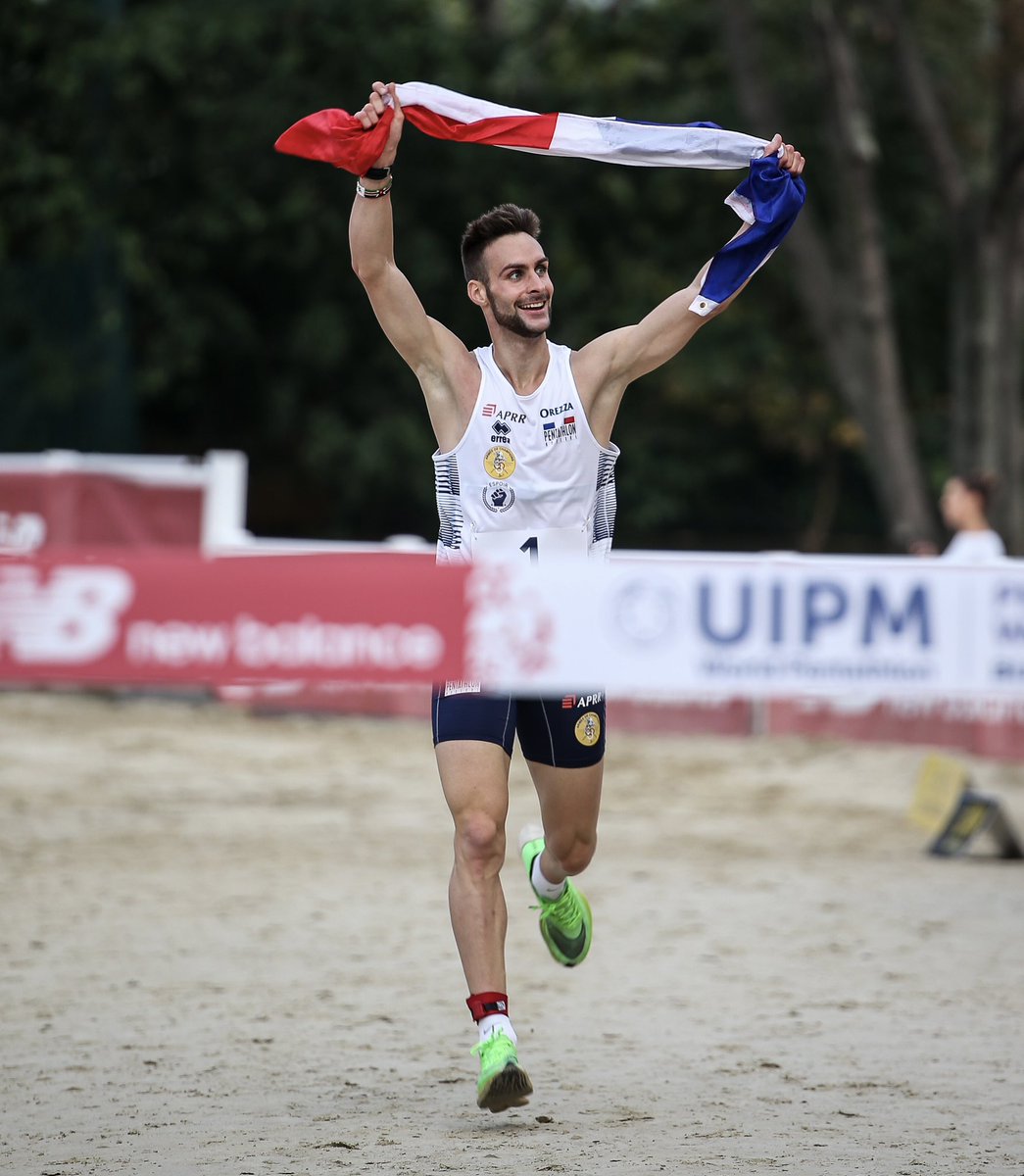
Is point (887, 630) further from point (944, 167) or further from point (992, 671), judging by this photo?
point (944, 167)

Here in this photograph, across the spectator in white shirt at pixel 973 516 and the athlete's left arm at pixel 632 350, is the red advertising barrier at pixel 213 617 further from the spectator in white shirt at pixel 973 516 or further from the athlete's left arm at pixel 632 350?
the spectator in white shirt at pixel 973 516

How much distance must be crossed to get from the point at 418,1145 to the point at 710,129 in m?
3.00

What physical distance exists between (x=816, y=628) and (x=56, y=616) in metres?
2.22

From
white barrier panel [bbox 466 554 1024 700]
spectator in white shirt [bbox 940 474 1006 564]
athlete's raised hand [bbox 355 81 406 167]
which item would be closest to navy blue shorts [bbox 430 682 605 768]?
white barrier panel [bbox 466 554 1024 700]

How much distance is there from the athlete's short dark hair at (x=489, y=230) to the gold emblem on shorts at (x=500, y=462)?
0.55m

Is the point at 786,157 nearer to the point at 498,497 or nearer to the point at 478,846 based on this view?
the point at 498,497

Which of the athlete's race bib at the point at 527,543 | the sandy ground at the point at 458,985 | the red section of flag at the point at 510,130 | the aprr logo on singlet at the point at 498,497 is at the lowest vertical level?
the sandy ground at the point at 458,985

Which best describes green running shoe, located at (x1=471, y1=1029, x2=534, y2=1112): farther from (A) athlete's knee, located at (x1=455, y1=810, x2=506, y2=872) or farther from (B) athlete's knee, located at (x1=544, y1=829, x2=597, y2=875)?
(B) athlete's knee, located at (x1=544, y1=829, x2=597, y2=875)

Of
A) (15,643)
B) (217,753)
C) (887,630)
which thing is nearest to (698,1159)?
(887,630)

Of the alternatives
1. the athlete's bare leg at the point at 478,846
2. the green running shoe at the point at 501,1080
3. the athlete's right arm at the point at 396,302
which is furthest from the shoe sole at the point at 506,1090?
the athlete's right arm at the point at 396,302

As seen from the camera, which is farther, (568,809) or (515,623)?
(568,809)

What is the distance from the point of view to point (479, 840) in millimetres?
4824

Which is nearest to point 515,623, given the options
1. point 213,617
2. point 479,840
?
point 479,840

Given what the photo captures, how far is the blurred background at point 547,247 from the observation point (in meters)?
18.5
